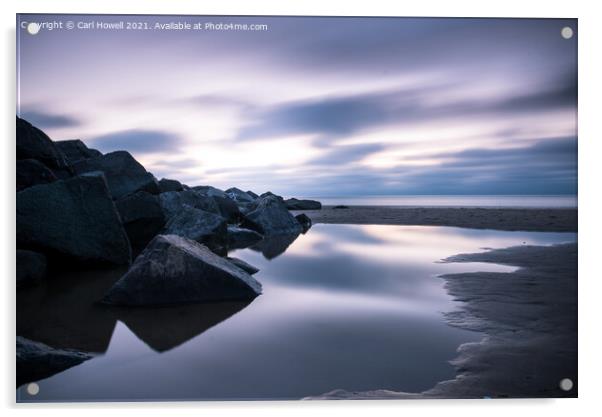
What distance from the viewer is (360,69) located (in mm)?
3604

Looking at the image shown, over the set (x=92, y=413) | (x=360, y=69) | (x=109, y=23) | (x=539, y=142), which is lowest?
(x=92, y=413)

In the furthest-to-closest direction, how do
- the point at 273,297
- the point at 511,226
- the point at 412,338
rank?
the point at 511,226 < the point at 273,297 < the point at 412,338

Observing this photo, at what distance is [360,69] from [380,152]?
3.77ft

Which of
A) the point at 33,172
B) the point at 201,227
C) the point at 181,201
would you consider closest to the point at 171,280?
the point at 33,172

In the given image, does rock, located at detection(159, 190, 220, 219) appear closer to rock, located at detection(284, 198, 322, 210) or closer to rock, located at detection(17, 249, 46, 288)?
rock, located at detection(17, 249, 46, 288)

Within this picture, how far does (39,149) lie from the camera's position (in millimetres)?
5465

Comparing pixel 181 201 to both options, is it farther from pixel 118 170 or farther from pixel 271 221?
pixel 271 221

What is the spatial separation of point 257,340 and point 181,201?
6.73m

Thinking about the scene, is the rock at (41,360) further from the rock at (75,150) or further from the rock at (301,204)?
the rock at (301,204)

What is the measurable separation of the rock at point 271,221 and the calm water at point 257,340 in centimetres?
580

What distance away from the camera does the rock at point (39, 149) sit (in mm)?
4914

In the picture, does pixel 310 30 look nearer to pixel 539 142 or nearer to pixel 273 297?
pixel 539 142

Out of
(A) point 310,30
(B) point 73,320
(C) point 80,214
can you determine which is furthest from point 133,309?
(A) point 310,30

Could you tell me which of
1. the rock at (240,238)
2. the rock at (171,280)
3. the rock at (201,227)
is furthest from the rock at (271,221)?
the rock at (171,280)
